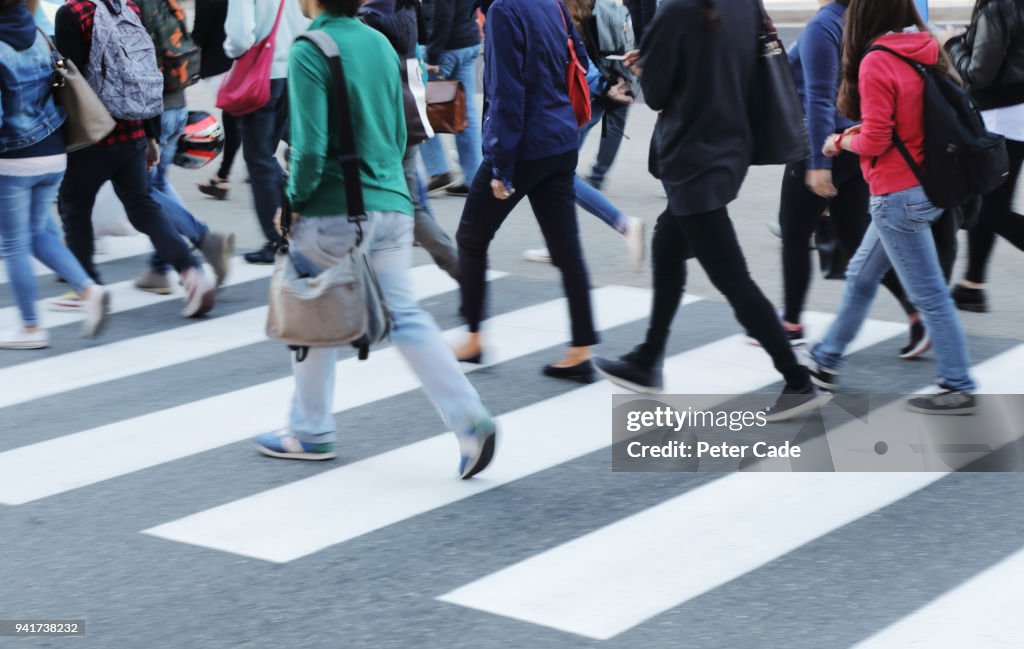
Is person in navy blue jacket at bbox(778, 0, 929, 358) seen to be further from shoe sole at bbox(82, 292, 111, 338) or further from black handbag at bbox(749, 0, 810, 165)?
shoe sole at bbox(82, 292, 111, 338)

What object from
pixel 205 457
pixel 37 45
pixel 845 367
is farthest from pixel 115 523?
pixel 845 367

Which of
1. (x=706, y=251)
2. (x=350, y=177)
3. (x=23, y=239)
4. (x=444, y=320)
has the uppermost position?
(x=350, y=177)

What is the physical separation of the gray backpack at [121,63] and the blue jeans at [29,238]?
47cm

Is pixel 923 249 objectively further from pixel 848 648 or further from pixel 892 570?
pixel 848 648

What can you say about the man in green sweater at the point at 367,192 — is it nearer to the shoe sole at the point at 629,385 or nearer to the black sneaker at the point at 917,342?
the shoe sole at the point at 629,385

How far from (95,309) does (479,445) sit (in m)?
3.07

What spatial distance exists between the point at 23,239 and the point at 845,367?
12.9 feet

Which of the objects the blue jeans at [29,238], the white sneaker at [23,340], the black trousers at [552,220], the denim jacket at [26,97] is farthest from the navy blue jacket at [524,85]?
the white sneaker at [23,340]

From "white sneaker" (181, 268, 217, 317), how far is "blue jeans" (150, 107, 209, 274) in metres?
0.39

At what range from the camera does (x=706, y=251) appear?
5926mm

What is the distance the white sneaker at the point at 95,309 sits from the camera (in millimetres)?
7719

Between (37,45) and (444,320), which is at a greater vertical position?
(37,45)

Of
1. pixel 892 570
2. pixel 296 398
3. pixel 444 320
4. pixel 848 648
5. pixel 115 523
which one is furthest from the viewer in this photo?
pixel 444 320

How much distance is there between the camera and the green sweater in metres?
5.09
